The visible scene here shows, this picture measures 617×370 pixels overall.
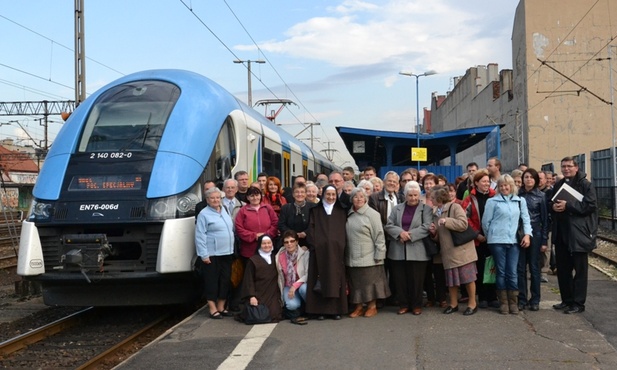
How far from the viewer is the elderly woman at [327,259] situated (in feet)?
24.6

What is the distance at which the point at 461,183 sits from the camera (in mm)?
9883

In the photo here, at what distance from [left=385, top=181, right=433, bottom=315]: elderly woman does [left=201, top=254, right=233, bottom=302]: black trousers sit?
A: 1967 millimetres

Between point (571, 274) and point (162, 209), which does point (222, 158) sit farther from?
point (571, 274)

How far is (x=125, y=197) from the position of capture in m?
7.82

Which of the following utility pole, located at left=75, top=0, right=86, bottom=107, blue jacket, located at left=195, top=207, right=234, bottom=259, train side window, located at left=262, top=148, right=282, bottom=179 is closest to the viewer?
blue jacket, located at left=195, top=207, right=234, bottom=259

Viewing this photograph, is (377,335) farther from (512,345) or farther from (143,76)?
(143,76)

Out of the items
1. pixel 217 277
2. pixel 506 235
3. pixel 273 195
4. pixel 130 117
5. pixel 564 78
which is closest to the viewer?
pixel 506 235

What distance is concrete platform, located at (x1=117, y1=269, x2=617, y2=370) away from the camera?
5.82m

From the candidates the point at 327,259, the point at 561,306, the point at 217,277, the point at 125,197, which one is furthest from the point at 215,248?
the point at 561,306

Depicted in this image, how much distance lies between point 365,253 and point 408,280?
0.65 m

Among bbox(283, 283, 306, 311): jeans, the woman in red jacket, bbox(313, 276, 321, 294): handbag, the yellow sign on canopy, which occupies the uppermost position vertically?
the yellow sign on canopy

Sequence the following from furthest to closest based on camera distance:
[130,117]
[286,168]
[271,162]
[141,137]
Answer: [286,168], [271,162], [130,117], [141,137]

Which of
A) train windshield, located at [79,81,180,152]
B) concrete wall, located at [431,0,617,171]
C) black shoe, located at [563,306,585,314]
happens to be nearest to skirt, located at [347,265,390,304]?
black shoe, located at [563,306,585,314]

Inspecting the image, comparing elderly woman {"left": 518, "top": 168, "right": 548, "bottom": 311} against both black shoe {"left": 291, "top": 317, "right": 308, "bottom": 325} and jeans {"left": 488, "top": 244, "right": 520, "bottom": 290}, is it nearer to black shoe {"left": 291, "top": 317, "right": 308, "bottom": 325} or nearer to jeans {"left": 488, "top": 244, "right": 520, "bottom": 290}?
jeans {"left": 488, "top": 244, "right": 520, "bottom": 290}
